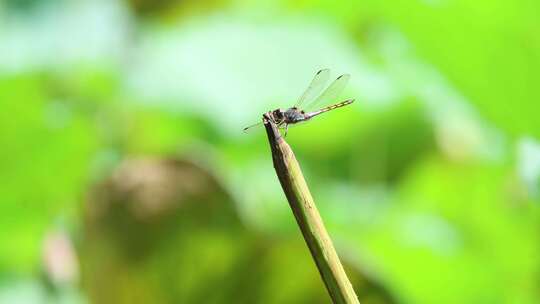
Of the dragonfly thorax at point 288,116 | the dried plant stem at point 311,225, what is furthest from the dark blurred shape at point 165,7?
the dried plant stem at point 311,225

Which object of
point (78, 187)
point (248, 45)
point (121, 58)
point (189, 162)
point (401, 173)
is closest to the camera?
point (189, 162)

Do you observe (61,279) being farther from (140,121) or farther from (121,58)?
(121,58)

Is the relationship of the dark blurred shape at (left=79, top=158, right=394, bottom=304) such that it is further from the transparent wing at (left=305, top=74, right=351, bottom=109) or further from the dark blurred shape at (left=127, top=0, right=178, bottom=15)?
the dark blurred shape at (left=127, top=0, right=178, bottom=15)

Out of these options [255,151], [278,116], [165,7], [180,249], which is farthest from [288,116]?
[165,7]

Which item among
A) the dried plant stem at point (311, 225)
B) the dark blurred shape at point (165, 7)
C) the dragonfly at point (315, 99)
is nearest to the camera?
the dried plant stem at point (311, 225)

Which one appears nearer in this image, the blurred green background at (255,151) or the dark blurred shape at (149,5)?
the blurred green background at (255,151)

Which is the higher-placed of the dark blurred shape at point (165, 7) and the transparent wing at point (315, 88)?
the dark blurred shape at point (165, 7)

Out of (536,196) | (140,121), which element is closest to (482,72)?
(536,196)

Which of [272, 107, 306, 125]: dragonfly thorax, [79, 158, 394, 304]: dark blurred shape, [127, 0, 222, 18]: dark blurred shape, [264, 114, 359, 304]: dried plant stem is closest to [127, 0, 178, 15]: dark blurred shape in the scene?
[127, 0, 222, 18]: dark blurred shape

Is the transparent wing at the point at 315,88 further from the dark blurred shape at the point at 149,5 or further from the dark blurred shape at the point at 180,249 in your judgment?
the dark blurred shape at the point at 149,5
